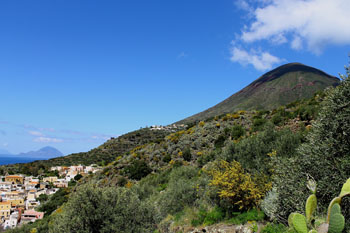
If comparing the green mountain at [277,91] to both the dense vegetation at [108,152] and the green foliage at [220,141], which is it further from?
the green foliage at [220,141]

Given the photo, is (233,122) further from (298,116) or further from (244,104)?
(244,104)

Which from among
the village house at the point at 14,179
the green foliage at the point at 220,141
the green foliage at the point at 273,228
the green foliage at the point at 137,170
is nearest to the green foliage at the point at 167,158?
the green foliage at the point at 137,170

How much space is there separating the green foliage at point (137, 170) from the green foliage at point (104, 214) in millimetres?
11758

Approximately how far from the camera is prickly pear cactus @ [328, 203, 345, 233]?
1.68m

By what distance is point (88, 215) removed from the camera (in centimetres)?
840

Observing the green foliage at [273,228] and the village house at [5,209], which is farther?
the village house at [5,209]

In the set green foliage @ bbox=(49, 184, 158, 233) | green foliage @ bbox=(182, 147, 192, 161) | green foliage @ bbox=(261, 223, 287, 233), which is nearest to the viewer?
green foliage @ bbox=(261, 223, 287, 233)

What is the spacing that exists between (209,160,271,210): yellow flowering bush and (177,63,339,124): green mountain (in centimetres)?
9142

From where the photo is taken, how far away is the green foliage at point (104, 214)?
26.5ft

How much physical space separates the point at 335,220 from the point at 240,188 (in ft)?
21.8

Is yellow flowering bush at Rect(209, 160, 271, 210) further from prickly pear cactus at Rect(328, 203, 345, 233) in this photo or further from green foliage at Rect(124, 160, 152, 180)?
green foliage at Rect(124, 160, 152, 180)

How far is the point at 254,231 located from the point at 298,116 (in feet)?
39.5

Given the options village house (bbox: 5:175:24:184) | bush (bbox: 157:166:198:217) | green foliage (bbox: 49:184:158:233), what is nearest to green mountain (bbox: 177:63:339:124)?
village house (bbox: 5:175:24:184)

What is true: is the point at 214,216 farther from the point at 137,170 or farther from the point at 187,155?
the point at 137,170
